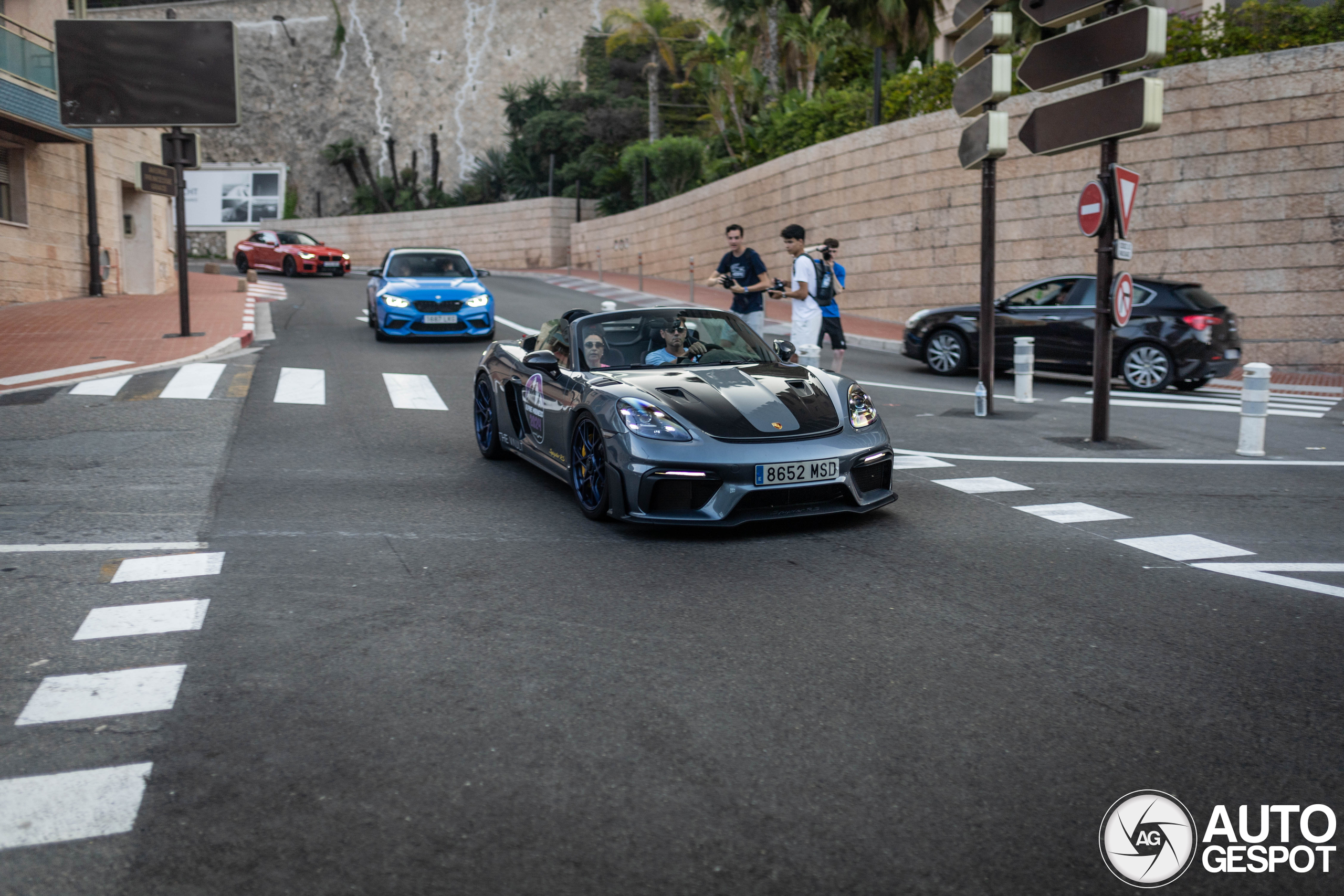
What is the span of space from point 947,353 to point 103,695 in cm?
1368

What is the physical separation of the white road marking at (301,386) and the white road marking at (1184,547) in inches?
335

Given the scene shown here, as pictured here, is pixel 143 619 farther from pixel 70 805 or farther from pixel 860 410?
pixel 860 410

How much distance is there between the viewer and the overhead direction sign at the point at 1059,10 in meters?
10.1

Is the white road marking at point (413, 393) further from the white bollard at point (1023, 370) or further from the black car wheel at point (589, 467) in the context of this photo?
the white bollard at point (1023, 370)

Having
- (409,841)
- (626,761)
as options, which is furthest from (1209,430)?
(409,841)

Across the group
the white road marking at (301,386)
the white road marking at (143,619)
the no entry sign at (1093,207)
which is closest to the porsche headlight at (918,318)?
the no entry sign at (1093,207)

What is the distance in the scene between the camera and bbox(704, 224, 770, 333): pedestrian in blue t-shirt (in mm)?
11445

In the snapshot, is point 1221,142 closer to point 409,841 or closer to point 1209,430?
point 1209,430

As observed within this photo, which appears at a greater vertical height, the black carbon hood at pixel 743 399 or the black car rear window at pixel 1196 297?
the black car rear window at pixel 1196 297

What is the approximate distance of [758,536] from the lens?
20.7 feet

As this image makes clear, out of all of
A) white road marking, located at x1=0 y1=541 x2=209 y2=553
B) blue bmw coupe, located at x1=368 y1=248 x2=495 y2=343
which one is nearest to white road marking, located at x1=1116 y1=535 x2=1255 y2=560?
white road marking, located at x1=0 y1=541 x2=209 y2=553

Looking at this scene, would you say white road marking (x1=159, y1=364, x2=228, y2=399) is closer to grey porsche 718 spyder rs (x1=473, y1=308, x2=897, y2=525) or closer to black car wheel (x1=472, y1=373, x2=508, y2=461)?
black car wheel (x1=472, y1=373, x2=508, y2=461)

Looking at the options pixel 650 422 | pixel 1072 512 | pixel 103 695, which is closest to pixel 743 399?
pixel 650 422

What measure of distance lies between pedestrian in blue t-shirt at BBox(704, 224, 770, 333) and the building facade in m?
16.2
